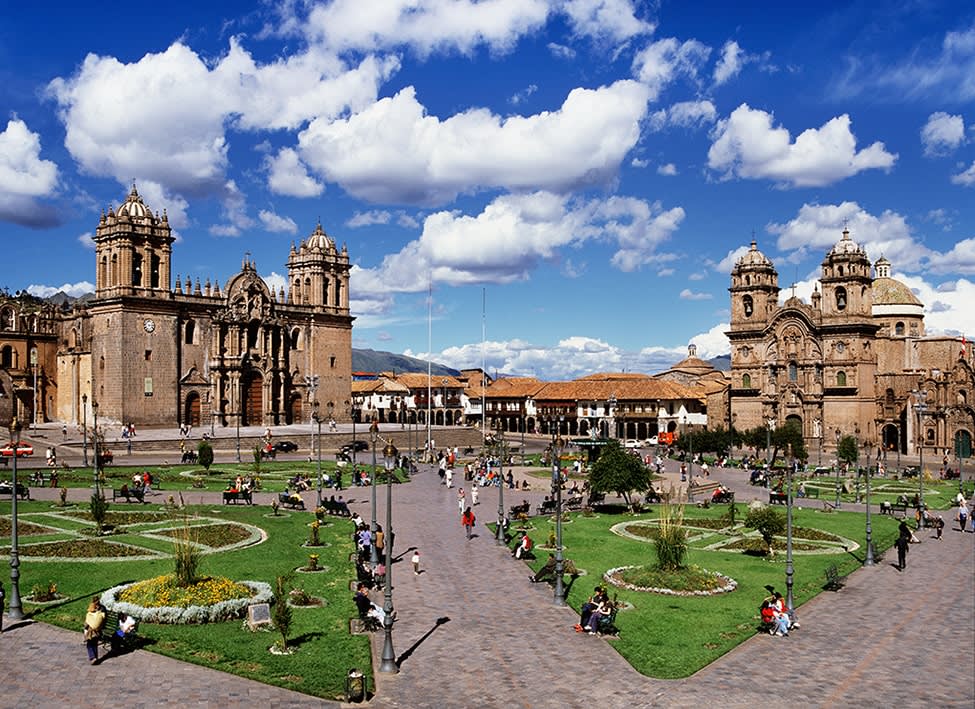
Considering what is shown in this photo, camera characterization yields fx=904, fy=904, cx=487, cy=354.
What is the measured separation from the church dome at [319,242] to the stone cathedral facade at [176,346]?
1.58 meters

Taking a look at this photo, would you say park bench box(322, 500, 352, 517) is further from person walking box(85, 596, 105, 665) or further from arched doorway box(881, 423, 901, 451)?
arched doorway box(881, 423, 901, 451)

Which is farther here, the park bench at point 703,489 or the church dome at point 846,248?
the church dome at point 846,248

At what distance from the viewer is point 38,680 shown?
656 inches

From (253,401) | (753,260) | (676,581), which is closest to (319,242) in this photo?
(253,401)

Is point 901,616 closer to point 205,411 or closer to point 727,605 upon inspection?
point 727,605

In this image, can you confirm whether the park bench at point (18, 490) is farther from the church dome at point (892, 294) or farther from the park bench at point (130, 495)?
the church dome at point (892, 294)

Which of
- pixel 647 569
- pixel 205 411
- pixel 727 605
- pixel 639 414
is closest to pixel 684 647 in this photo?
pixel 727 605

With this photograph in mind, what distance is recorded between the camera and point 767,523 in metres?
30.6

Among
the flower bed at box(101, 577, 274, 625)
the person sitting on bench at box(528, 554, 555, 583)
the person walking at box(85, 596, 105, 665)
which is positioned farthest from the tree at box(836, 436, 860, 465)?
the person walking at box(85, 596, 105, 665)

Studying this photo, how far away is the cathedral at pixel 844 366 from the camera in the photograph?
79.8 metres

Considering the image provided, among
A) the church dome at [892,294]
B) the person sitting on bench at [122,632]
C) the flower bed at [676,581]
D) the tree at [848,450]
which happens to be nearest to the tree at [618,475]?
the flower bed at [676,581]

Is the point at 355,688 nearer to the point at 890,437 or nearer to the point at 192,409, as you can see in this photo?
the point at 192,409

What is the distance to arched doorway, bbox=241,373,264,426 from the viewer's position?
81.6 m

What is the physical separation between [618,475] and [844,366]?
53693mm
